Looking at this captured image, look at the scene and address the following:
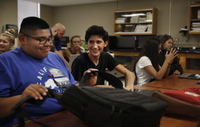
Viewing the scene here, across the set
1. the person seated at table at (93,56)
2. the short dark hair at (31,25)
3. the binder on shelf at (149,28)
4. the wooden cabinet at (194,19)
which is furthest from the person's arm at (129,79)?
the binder on shelf at (149,28)

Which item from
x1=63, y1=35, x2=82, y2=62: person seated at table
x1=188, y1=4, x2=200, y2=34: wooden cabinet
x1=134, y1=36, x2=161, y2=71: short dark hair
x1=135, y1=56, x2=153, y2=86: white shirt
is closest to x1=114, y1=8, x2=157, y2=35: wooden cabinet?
x1=188, y1=4, x2=200, y2=34: wooden cabinet

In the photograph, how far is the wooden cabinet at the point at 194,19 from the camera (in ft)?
20.5

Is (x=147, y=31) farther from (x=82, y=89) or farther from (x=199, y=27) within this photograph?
(x=82, y=89)

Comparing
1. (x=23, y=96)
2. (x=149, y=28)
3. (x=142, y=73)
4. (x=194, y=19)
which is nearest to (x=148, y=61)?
(x=142, y=73)

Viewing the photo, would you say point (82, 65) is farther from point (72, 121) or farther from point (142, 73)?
point (72, 121)

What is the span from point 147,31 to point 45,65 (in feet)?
20.2

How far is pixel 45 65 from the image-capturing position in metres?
1.28

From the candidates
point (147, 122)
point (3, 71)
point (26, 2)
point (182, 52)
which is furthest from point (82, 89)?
point (26, 2)

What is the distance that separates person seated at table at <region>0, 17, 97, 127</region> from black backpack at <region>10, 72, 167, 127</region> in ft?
1.03

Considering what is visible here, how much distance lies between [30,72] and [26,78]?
0.04 meters

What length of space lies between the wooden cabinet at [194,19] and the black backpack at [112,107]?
20.3 feet

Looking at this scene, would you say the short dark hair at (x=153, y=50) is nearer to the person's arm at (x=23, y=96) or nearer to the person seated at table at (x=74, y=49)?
the person's arm at (x=23, y=96)

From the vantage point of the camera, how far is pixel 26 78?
1.14 metres

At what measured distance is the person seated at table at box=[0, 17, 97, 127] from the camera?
1057 mm
